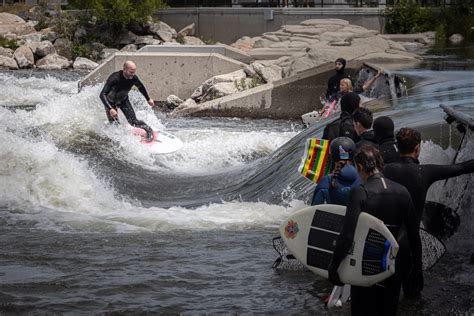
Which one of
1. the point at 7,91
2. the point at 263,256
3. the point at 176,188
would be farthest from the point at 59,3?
the point at 263,256

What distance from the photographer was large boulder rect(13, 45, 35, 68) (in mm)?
42844

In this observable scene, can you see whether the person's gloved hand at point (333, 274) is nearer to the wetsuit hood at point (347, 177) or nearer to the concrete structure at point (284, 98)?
the wetsuit hood at point (347, 177)

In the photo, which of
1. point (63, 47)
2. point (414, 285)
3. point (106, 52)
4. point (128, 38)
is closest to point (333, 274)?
point (414, 285)

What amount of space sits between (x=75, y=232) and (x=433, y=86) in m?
10.5

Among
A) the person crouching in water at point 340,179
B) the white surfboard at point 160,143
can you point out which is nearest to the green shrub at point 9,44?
the white surfboard at point 160,143

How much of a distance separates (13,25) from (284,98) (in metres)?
32.4

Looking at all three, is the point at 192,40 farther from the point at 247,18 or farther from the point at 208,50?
A: the point at 208,50

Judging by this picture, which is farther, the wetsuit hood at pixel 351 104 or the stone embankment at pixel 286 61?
the stone embankment at pixel 286 61

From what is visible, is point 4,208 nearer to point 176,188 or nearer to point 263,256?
point 176,188

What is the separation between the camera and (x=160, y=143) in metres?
18.2

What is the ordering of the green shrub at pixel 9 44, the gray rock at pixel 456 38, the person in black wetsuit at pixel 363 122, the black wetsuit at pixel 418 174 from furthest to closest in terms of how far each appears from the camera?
1. the green shrub at pixel 9 44
2. the gray rock at pixel 456 38
3. the person in black wetsuit at pixel 363 122
4. the black wetsuit at pixel 418 174

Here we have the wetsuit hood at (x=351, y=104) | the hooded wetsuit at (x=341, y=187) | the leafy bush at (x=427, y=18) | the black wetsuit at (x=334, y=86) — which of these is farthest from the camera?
the leafy bush at (x=427, y=18)

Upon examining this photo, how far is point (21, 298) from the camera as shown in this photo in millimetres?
8742

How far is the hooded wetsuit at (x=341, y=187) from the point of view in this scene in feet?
24.6
